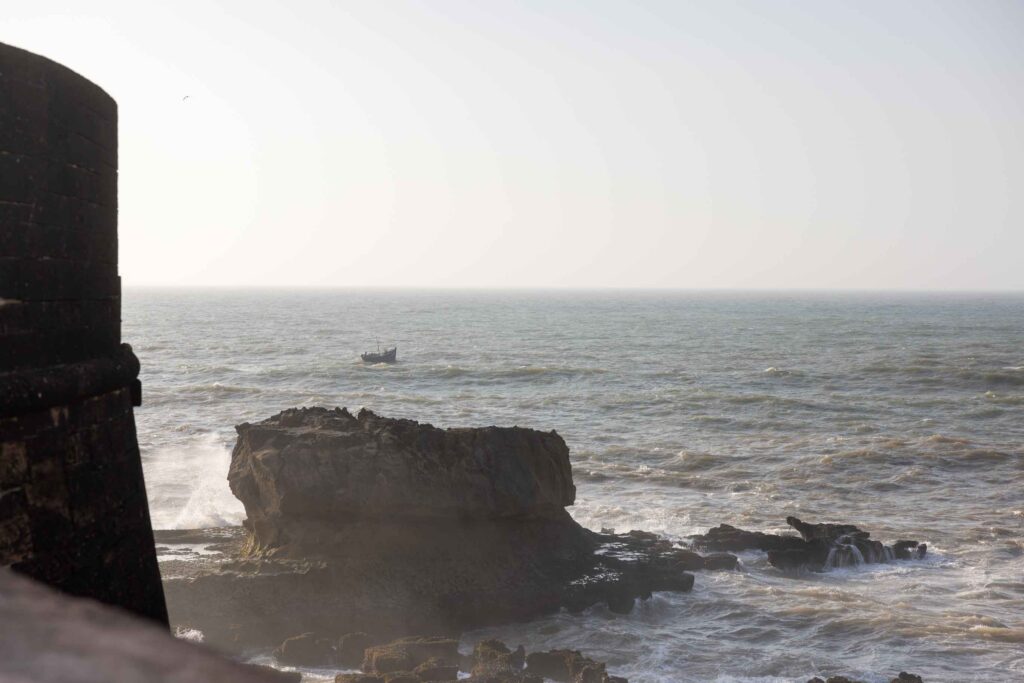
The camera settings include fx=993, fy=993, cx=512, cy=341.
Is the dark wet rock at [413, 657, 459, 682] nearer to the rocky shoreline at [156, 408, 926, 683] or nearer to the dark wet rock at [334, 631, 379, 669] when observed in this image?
the rocky shoreline at [156, 408, 926, 683]

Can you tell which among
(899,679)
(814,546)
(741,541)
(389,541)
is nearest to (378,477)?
(389,541)

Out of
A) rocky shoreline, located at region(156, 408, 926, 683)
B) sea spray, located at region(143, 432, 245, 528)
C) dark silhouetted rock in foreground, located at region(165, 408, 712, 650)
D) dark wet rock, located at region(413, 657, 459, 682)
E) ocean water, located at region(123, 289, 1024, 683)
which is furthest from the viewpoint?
sea spray, located at region(143, 432, 245, 528)

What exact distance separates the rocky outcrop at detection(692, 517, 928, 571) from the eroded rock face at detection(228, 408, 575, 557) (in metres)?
5.28

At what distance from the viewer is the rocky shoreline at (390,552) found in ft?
49.2

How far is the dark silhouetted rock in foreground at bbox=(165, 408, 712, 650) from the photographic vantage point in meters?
15.3

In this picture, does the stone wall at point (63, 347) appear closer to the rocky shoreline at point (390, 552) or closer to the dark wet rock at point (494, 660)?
the dark wet rock at point (494, 660)

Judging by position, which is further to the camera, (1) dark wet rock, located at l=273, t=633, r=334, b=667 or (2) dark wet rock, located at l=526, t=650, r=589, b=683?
(1) dark wet rock, located at l=273, t=633, r=334, b=667

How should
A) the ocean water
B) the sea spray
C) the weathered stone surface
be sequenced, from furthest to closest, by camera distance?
the sea spray, the ocean water, the weathered stone surface

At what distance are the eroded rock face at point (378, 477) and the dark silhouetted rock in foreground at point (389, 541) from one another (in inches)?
0.9

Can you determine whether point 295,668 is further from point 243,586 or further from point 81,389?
point 81,389

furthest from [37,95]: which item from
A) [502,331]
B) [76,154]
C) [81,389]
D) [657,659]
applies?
[502,331]

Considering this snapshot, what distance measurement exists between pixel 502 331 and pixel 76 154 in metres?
100.0

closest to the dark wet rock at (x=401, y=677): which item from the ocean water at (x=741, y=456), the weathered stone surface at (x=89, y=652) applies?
the ocean water at (x=741, y=456)

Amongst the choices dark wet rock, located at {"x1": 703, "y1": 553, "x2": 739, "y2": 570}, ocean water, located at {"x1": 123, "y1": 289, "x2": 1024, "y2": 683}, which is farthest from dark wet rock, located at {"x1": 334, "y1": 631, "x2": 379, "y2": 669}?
dark wet rock, located at {"x1": 703, "y1": 553, "x2": 739, "y2": 570}
